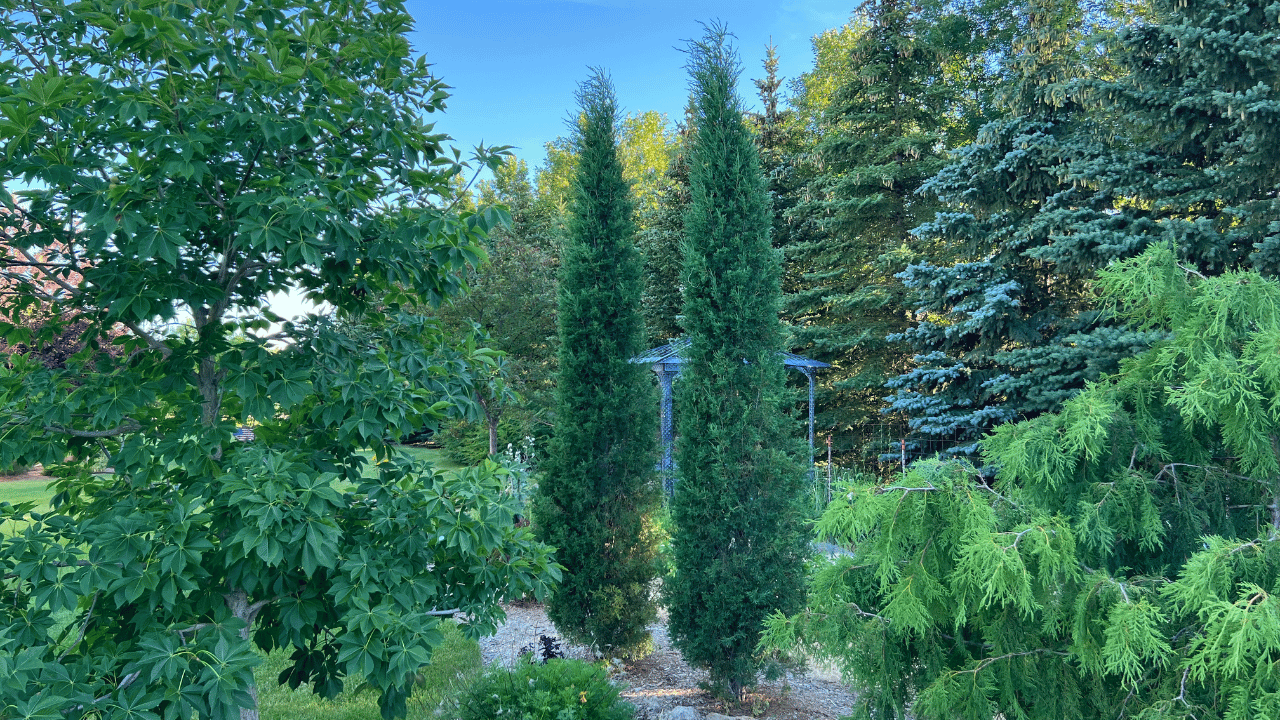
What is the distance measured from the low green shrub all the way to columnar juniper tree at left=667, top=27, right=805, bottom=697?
85cm

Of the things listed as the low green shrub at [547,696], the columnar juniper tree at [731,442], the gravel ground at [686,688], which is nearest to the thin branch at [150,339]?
the low green shrub at [547,696]

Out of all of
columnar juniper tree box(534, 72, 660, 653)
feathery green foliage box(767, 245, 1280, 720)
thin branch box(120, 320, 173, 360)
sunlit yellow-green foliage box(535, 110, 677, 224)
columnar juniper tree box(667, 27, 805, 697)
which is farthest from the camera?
sunlit yellow-green foliage box(535, 110, 677, 224)

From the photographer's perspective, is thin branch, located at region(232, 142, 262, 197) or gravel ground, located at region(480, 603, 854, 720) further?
gravel ground, located at region(480, 603, 854, 720)

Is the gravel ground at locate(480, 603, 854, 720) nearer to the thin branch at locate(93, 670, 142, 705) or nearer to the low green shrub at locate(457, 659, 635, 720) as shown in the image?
the low green shrub at locate(457, 659, 635, 720)

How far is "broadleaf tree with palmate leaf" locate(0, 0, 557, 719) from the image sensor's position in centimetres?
195

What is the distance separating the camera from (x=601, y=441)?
5.12m

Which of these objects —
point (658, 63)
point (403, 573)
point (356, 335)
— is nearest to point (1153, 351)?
point (403, 573)

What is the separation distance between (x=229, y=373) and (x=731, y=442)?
113 inches

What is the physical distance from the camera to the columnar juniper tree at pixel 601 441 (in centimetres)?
501

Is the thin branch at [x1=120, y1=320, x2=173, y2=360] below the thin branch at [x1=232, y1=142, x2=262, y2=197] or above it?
below

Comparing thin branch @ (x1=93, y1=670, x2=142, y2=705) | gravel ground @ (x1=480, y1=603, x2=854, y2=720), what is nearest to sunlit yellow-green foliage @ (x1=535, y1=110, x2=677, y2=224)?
gravel ground @ (x1=480, y1=603, x2=854, y2=720)

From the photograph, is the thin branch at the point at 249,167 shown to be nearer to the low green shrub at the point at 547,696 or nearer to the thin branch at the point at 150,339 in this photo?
the thin branch at the point at 150,339

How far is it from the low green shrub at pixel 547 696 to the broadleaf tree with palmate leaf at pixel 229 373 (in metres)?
1.03

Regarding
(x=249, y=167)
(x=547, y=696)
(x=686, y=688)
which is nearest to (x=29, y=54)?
(x=249, y=167)
